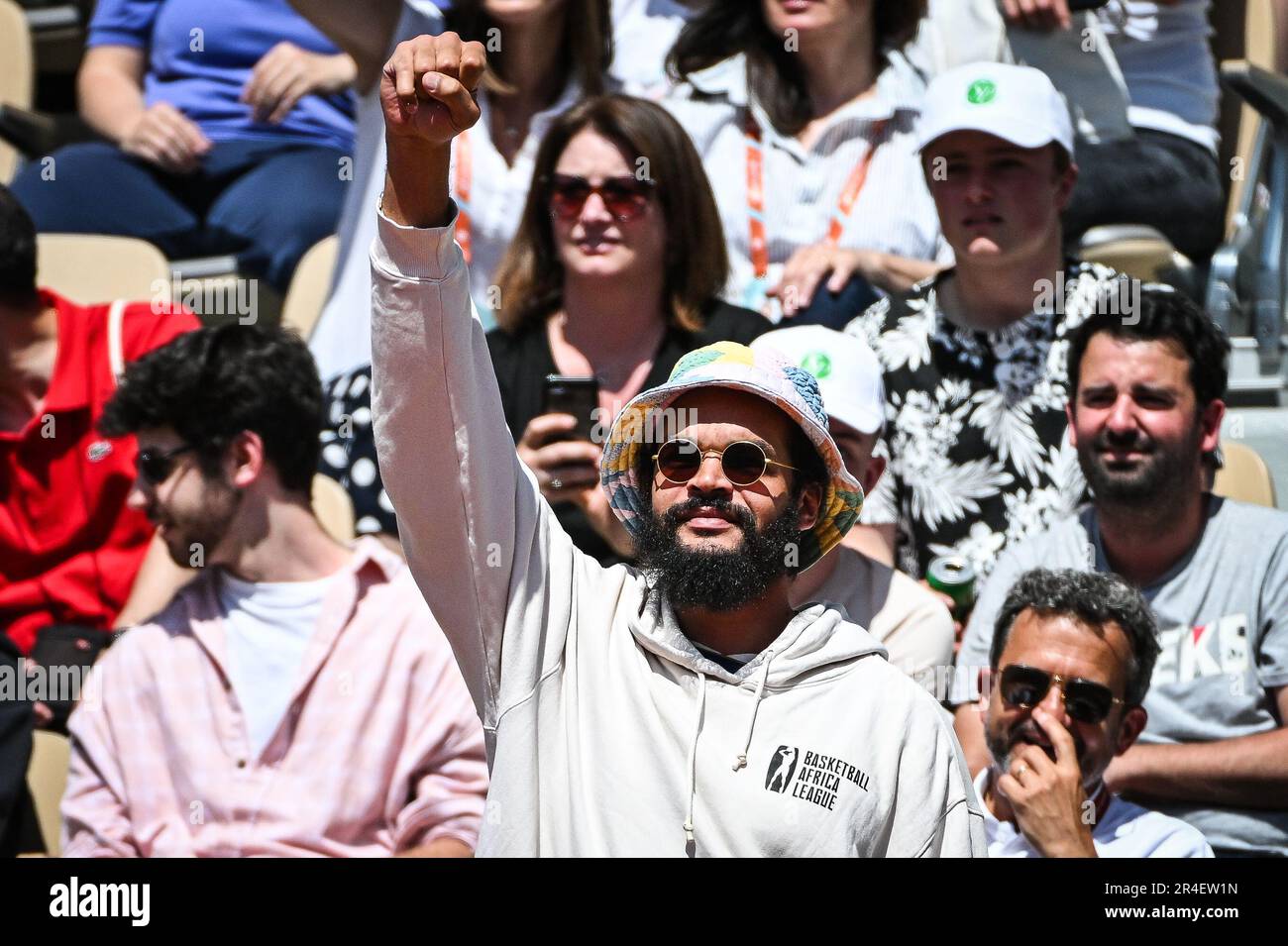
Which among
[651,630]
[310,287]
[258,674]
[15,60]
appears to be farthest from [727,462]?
[15,60]

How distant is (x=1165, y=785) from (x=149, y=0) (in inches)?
168

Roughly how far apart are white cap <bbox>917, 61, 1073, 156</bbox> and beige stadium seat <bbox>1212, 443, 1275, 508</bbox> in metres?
0.92

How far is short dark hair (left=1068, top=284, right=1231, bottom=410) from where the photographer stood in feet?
13.8

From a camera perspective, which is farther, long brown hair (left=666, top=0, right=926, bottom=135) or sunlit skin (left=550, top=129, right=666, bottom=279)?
long brown hair (left=666, top=0, right=926, bottom=135)

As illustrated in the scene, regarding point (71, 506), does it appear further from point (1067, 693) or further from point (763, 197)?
point (1067, 693)

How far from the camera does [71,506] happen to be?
4793 millimetres

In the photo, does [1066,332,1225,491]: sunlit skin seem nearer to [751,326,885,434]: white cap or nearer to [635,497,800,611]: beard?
[751,326,885,434]: white cap

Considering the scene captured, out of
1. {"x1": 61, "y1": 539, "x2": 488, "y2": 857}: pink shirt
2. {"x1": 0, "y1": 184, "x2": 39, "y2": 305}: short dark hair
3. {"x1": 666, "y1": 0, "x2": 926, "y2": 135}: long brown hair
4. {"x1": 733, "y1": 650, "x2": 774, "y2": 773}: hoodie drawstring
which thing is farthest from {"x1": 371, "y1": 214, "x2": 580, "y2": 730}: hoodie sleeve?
{"x1": 666, "y1": 0, "x2": 926, "y2": 135}: long brown hair

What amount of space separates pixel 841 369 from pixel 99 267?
2.62 metres

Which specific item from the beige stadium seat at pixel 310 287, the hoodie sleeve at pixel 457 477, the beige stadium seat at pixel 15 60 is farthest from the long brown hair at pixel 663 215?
the beige stadium seat at pixel 15 60

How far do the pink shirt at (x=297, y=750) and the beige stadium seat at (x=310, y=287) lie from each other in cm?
156

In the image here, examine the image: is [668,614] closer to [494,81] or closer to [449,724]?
[449,724]

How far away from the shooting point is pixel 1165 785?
3805 mm

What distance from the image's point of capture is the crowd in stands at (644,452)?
2.83m
